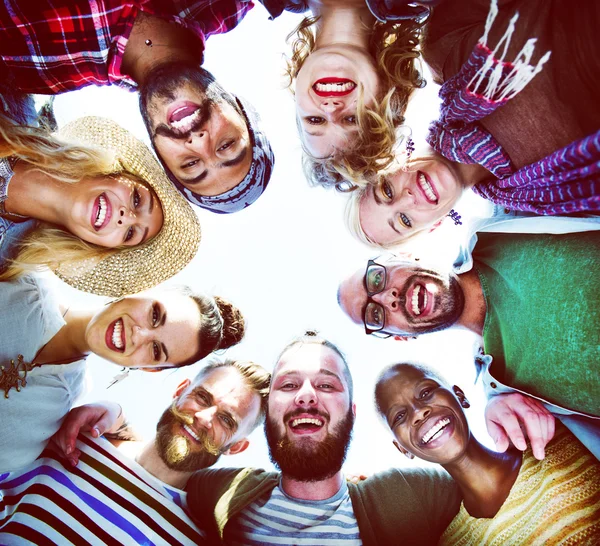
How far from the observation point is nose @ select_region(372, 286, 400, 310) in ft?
11.0

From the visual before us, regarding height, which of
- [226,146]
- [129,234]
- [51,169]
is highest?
[226,146]

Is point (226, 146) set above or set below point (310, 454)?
above

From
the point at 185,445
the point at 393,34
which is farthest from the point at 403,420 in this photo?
the point at 393,34

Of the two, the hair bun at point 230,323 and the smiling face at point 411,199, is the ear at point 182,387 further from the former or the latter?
the smiling face at point 411,199

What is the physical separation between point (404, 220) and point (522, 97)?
1.14 metres

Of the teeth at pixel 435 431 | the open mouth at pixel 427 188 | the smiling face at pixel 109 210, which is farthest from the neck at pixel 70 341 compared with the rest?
the open mouth at pixel 427 188

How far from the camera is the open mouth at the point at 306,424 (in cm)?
318

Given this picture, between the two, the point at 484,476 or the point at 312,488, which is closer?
the point at 484,476

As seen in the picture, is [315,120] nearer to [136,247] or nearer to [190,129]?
[190,129]

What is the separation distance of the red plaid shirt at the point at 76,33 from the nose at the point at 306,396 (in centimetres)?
262

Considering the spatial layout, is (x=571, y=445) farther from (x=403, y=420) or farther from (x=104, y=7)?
(x=104, y=7)

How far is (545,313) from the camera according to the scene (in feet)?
8.57

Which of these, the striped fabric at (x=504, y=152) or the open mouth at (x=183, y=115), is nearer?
the striped fabric at (x=504, y=152)

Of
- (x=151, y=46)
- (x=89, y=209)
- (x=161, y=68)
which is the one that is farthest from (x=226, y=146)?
(x=89, y=209)
